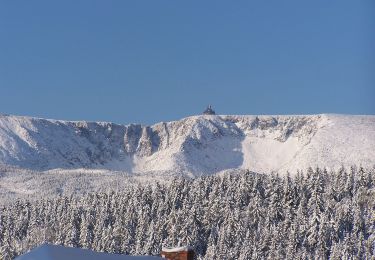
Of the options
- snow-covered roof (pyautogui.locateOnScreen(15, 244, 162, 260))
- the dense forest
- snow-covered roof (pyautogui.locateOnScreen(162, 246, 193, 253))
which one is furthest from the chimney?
the dense forest

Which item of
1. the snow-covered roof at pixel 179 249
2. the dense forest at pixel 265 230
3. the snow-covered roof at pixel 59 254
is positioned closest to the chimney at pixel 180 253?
the snow-covered roof at pixel 179 249

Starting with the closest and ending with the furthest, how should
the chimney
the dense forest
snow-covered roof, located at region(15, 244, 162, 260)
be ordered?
snow-covered roof, located at region(15, 244, 162, 260)
the chimney
the dense forest

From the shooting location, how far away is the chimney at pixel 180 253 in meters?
38.7

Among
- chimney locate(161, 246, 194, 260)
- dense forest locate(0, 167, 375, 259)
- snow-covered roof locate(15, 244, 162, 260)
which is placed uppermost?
dense forest locate(0, 167, 375, 259)

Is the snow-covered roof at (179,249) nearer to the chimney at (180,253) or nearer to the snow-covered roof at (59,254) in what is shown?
the chimney at (180,253)

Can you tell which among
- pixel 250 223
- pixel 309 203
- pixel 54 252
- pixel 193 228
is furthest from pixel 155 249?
pixel 54 252

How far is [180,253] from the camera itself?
128 ft

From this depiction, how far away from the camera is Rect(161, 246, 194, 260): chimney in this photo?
38.7 m

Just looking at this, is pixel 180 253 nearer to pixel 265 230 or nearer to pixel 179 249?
pixel 179 249

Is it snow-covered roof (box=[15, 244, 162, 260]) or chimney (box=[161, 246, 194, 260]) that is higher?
chimney (box=[161, 246, 194, 260])

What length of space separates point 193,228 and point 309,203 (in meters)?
26.6

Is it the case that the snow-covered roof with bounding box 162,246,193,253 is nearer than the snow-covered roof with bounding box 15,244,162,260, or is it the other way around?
the snow-covered roof with bounding box 15,244,162,260

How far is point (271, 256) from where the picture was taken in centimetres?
15838

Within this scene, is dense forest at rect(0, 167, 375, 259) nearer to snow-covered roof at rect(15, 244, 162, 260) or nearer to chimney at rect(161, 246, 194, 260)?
chimney at rect(161, 246, 194, 260)
